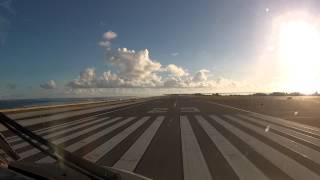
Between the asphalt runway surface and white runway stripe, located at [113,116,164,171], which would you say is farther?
white runway stripe, located at [113,116,164,171]

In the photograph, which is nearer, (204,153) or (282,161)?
(282,161)

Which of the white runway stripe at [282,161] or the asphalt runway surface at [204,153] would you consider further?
the asphalt runway surface at [204,153]

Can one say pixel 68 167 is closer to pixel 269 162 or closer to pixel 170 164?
pixel 170 164

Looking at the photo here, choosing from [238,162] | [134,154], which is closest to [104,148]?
[134,154]

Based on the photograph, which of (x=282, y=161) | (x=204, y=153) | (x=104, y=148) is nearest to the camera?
(x=282, y=161)

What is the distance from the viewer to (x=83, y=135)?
1794cm

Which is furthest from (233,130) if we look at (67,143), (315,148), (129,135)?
(67,143)

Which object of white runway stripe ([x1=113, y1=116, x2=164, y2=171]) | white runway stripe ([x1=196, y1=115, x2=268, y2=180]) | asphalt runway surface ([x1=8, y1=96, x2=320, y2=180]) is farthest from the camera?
white runway stripe ([x1=113, y1=116, x2=164, y2=171])

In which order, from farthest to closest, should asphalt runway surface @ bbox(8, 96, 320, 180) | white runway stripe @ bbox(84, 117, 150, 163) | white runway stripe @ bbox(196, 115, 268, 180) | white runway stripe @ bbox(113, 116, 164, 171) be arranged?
white runway stripe @ bbox(84, 117, 150, 163) → white runway stripe @ bbox(113, 116, 164, 171) → asphalt runway surface @ bbox(8, 96, 320, 180) → white runway stripe @ bbox(196, 115, 268, 180)

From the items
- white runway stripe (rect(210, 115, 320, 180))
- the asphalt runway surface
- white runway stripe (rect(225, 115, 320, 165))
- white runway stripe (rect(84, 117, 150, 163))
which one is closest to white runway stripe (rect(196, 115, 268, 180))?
the asphalt runway surface

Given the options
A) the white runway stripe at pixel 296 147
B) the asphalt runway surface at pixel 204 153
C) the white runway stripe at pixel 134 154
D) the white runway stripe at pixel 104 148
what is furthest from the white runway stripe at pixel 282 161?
the white runway stripe at pixel 104 148

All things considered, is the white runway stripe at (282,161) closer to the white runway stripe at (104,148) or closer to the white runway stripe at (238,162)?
the white runway stripe at (238,162)

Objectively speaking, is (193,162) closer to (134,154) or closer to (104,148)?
(134,154)

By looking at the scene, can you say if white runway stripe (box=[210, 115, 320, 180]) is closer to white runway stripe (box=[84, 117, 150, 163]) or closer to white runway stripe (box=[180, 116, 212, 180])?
white runway stripe (box=[180, 116, 212, 180])
